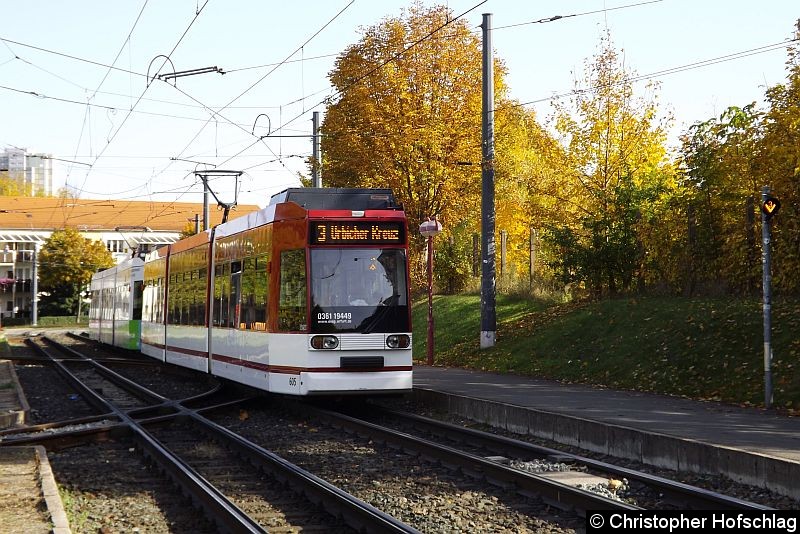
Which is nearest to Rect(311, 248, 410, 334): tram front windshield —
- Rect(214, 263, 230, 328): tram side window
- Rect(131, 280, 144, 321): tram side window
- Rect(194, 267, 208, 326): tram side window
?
Rect(214, 263, 230, 328): tram side window

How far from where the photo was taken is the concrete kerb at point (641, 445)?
10.5 metres

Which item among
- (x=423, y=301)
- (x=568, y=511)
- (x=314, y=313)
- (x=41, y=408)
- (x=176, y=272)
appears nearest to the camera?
(x=568, y=511)

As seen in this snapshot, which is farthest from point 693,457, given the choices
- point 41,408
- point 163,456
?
point 41,408

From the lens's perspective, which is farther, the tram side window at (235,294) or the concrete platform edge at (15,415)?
the tram side window at (235,294)

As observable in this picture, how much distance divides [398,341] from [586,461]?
5856mm

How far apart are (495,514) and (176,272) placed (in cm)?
1922

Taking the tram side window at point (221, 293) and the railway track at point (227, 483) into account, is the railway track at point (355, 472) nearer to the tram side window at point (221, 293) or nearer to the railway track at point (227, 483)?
the railway track at point (227, 483)

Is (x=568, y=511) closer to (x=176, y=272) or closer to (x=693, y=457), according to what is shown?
(x=693, y=457)

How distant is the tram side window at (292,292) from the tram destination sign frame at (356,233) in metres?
0.38

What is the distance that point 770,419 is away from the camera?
48.2 feet

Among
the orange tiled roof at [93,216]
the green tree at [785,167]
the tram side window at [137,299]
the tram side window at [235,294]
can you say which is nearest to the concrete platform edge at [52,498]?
the tram side window at [235,294]

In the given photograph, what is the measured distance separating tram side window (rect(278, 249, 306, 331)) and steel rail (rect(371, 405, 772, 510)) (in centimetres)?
229

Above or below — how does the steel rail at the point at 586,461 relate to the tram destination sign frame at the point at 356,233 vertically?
below

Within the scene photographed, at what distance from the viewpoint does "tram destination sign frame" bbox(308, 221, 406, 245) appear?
1762cm
